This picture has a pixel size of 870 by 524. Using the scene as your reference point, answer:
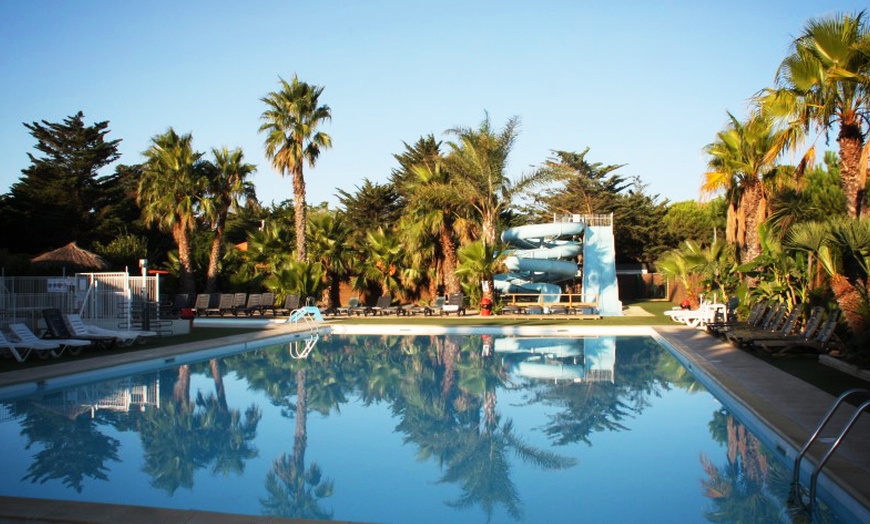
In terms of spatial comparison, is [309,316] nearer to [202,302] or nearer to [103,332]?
[202,302]

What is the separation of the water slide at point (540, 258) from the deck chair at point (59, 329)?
1624 centimetres

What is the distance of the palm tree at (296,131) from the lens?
28797 millimetres

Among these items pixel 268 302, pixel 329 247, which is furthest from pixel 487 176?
pixel 268 302

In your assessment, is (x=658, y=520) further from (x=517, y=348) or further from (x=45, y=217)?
(x=45, y=217)

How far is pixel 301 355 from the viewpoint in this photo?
56.2 ft

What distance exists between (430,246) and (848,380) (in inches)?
815

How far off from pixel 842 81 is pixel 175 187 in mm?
23396

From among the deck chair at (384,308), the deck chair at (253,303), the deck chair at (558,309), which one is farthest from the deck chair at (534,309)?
the deck chair at (253,303)

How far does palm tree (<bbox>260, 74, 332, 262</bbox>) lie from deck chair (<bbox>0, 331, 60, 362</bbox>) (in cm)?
1488

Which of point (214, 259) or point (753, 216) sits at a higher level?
point (753, 216)

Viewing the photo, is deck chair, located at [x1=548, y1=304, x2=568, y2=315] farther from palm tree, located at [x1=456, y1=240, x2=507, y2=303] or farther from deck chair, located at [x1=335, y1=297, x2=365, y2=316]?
deck chair, located at [x1=335, y1=297, x2=365, y2=316]

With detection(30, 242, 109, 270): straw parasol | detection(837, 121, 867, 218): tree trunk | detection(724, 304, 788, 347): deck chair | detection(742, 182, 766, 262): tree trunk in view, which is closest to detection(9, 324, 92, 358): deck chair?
detection(30, 242, 109, 270): straw parasol

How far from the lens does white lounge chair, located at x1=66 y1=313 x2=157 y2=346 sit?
52.3 feet

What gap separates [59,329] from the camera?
1539 cm
